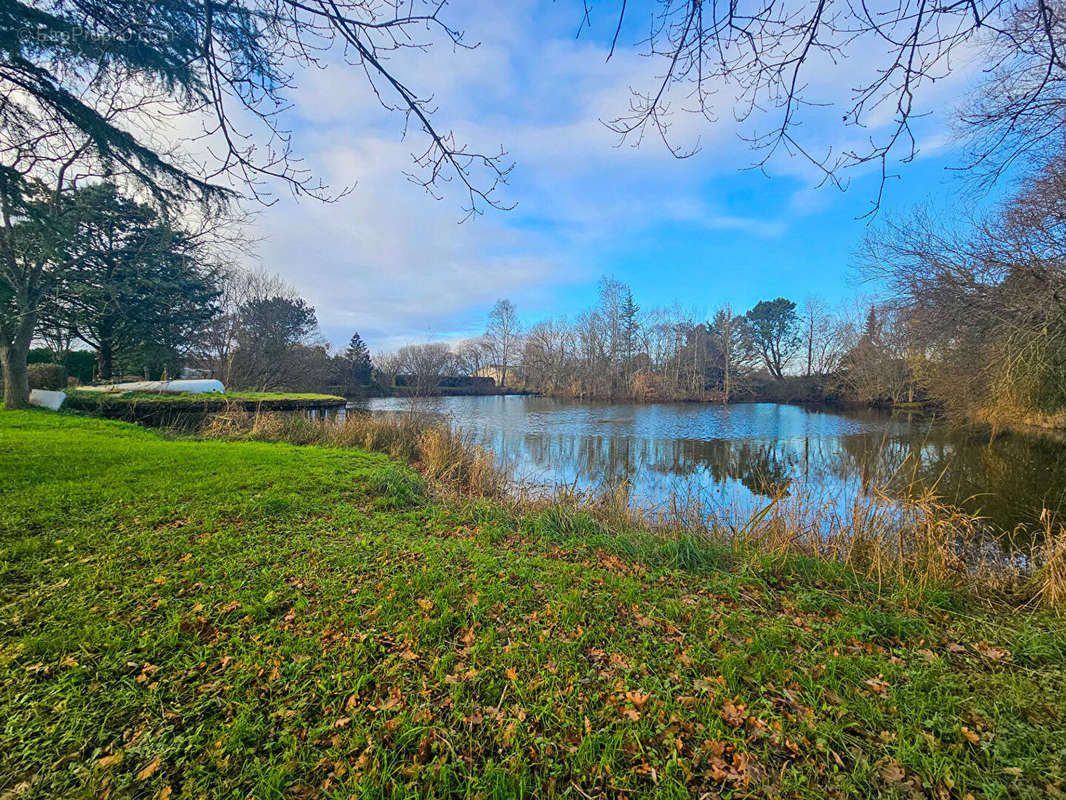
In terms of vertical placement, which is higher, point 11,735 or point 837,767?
point 11,735

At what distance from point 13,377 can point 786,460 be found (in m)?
21.8

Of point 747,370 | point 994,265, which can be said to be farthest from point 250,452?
point 747,370

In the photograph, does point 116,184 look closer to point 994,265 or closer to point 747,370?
point 994,265

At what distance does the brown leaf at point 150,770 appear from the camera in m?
1.50

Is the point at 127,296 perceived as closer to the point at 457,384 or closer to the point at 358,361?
the point at 358,361

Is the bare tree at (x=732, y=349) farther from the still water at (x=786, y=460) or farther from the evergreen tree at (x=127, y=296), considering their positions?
the evergreen tree at (x=127, y=296)

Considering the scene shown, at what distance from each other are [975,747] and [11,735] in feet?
13.4

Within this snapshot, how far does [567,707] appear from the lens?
1.95 m

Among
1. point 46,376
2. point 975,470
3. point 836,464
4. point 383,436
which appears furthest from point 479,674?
point 46,376

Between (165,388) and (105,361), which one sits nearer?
(165,388)

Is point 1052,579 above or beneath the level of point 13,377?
beneath

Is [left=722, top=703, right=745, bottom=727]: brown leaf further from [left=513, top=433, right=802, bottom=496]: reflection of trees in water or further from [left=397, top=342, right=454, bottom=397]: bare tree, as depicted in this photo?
[left=397, top=342, right=454, bottom=397]: bare tree

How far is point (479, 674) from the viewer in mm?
2158

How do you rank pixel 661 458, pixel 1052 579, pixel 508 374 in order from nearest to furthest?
pixel 1052 579
pixel 661 458
pixel 508 374
